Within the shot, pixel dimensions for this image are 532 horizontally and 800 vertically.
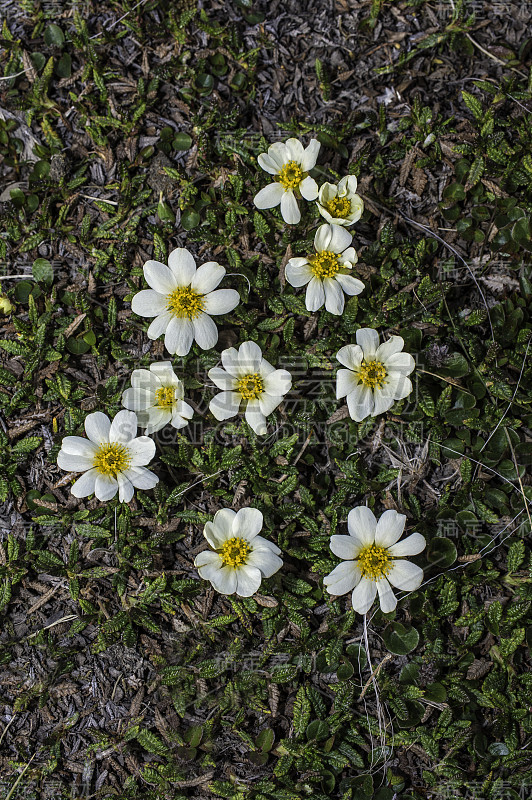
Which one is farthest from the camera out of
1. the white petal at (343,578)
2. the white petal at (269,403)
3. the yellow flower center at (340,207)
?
the yellow flower center at (340,207)

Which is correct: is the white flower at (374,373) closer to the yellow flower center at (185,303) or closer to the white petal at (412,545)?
the white petal at (412,545)

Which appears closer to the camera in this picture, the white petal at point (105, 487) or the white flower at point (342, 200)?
the white petal at point (105, 487)

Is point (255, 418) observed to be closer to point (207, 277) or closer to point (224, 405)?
point (224, 405)

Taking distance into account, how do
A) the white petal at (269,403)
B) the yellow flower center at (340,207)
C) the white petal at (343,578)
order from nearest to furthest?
1. the white petal at (343,578)
2. the white petal at (269,403)
3. the yellow flower center at (340,207)

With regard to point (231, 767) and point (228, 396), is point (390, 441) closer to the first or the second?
point (228, 396)

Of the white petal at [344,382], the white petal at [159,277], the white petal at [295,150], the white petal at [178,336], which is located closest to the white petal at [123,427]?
the white petal at [178,336]

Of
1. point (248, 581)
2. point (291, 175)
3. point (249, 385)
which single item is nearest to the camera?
point (248, 581)

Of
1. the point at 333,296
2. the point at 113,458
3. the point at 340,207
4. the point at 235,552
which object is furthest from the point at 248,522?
the point at 340,207

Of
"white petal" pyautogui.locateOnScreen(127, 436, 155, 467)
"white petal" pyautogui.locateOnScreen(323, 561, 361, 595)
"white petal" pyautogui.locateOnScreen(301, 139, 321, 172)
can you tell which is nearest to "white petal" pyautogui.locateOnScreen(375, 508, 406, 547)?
"white petal" pyautogui.locateOnScreen(323, 561, 361, 595)
